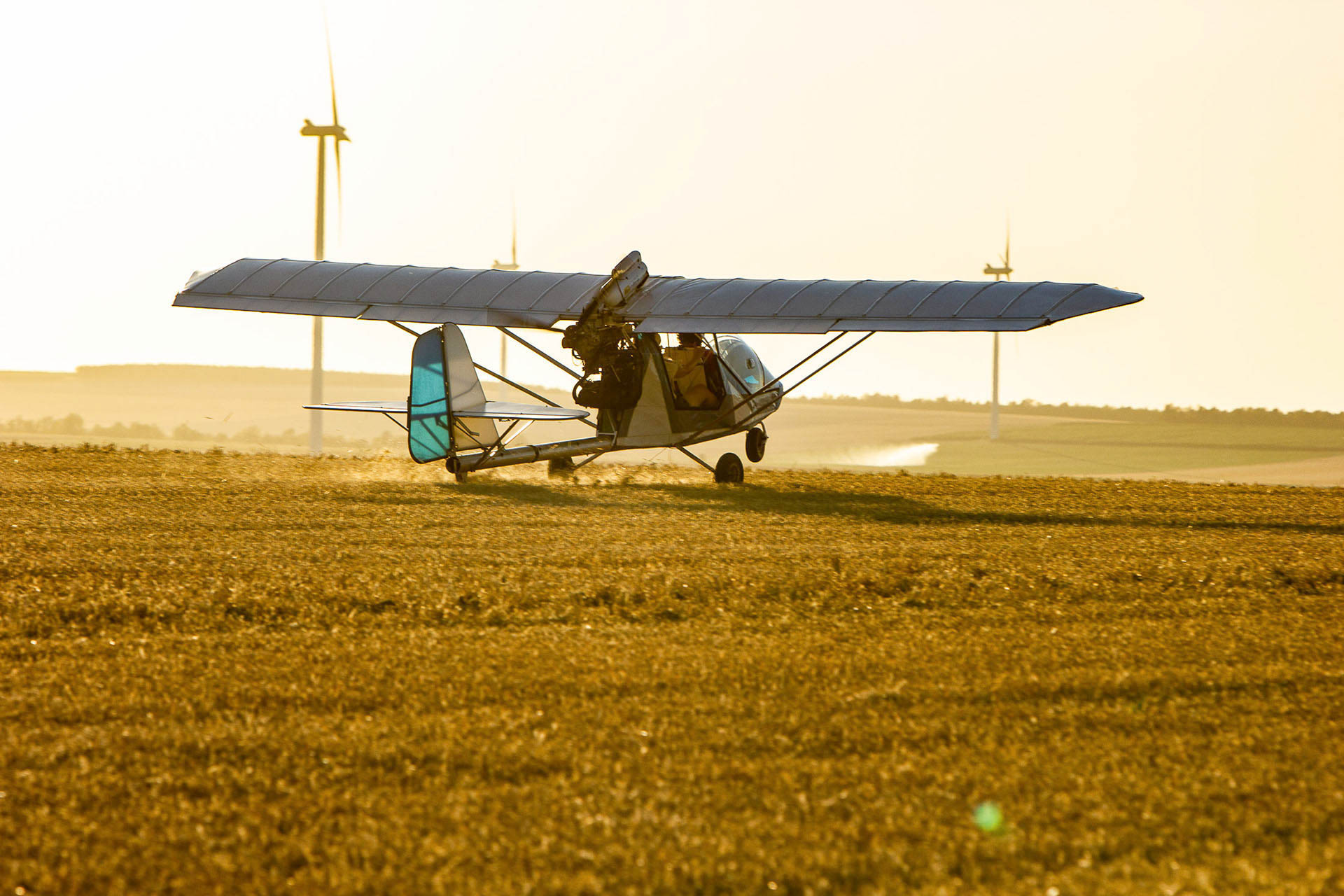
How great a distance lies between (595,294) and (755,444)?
4405 millimetres

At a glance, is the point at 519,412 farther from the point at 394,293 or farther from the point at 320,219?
the point at 320,219

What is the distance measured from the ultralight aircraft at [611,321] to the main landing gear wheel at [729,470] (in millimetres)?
28

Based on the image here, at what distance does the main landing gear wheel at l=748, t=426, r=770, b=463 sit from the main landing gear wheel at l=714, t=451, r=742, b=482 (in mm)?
1283

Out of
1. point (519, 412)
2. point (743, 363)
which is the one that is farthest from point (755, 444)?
point (519, 412)

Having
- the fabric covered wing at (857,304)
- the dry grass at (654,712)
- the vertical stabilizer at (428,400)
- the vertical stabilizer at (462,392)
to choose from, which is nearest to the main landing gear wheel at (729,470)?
the fabric covered wing at (857,304)

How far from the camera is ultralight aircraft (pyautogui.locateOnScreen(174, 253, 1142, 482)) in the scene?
15586 millimetres

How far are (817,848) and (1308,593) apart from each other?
690cm

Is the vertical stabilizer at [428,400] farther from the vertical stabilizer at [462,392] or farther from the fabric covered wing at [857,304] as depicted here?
the fabric covered wing at [857,304]

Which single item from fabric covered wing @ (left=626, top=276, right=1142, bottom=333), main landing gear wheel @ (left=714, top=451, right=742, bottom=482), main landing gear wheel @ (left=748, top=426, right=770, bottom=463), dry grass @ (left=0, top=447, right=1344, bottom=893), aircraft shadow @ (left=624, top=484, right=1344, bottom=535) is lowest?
dry grass @ (left=0, top=447, right=1344, bottom=893)

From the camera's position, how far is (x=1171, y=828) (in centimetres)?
391

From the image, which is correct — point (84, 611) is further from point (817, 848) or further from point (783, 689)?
point (817, 848)

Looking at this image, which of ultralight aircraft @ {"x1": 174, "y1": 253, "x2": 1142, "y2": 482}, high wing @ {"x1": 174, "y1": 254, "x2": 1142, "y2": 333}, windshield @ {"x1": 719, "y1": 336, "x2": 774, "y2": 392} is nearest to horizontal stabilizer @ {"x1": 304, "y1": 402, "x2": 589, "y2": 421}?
ultralight aircraft @ {"x1": 174, "y1": 253, "x2": 1142, "y2": 482}

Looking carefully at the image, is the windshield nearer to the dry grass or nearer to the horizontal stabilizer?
the horizontal stabilizer

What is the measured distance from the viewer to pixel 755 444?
64.4 ft
